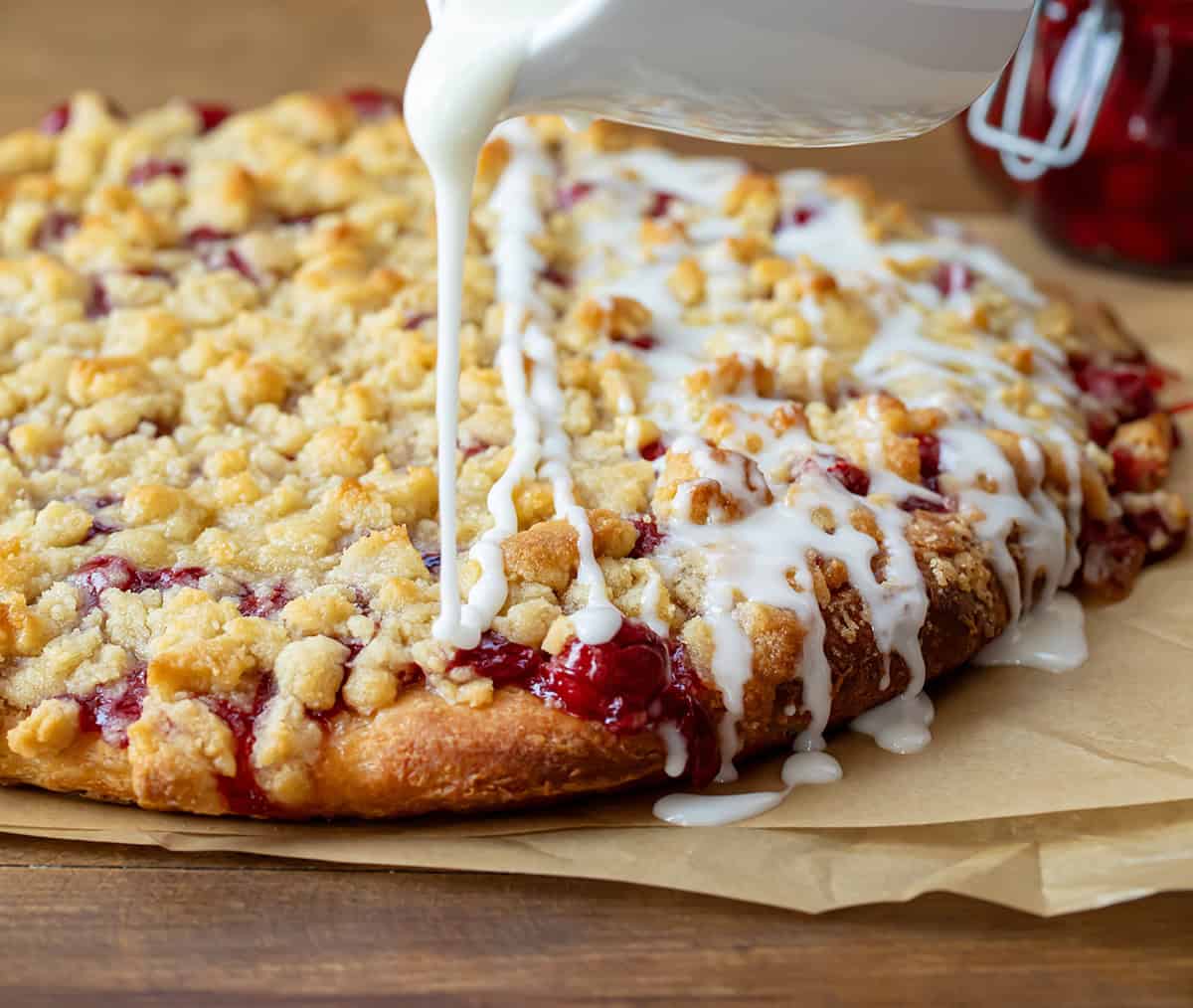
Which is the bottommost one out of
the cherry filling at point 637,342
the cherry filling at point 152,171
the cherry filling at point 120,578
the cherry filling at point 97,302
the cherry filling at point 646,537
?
the cherry filling at point 120,578

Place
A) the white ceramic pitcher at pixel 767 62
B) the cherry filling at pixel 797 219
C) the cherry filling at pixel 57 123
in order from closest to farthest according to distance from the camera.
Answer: the white ceramic pitcher at pixel 767 62, the cherry filling at pixel 797 219, the cherry filling at pixel 57 123

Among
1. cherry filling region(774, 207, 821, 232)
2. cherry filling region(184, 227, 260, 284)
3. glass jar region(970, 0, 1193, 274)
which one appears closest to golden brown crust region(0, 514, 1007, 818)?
cherry filling region(184, 227, 260, 284)

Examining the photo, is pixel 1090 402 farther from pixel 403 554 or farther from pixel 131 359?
pixel 131 359

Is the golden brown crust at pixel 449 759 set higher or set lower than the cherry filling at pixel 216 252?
lower

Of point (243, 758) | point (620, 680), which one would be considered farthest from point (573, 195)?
point (243, 758)

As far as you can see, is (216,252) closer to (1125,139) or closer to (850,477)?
(850,477)

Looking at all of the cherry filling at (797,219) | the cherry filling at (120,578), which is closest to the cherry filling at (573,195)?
the cherry filling at (797,219)

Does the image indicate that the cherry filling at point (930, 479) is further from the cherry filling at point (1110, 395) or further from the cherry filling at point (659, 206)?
the cherry filling at point (659, 206)
